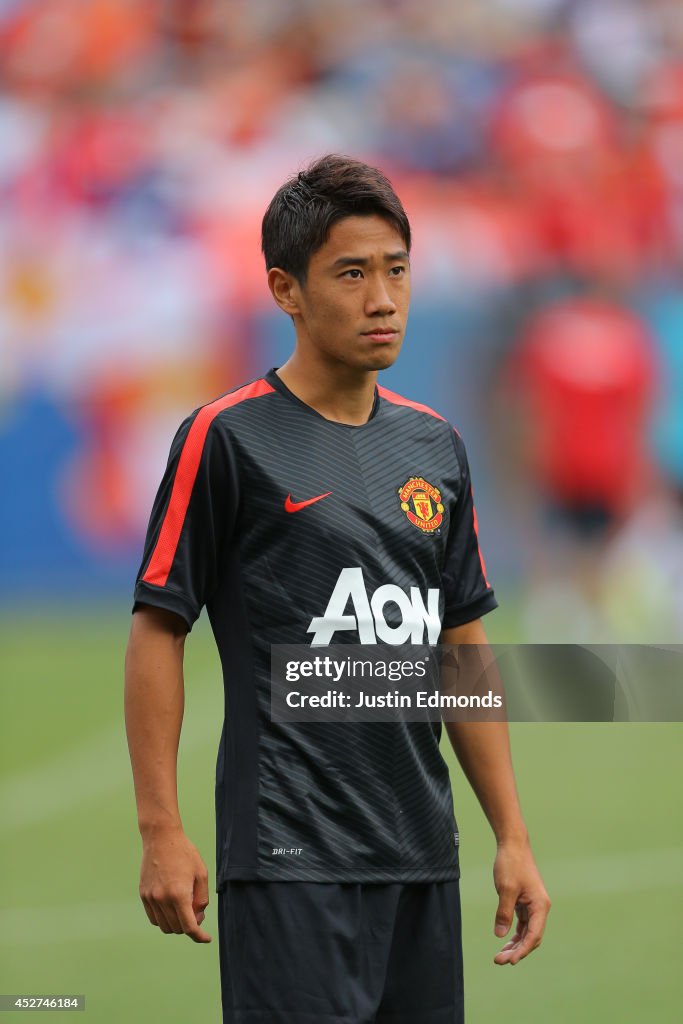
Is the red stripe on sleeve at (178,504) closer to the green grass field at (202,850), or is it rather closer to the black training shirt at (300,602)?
the black training shirt at (300,602)

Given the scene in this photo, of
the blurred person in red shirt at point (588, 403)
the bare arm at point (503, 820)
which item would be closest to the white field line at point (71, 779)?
the blurred person in red shirt at point (588, 403)

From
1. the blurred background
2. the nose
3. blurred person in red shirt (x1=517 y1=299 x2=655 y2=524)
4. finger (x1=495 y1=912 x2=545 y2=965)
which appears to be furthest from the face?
blurred person in red shirt (x1=517 y1=299 x2=655 y2=524)

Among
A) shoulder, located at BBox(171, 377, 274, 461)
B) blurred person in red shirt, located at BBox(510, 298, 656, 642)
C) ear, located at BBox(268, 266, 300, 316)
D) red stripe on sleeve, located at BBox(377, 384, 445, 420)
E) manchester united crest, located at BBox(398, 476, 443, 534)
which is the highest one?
blurred person in red shirt, located at BBox(510, 298, 656, 642)

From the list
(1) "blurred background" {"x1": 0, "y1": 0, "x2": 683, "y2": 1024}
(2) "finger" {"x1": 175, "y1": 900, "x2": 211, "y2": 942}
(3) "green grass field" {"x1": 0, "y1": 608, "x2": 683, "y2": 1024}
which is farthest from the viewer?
(1) "blurred background" {"x1": 0, "y1": 0, "x2": 683, "y2": 1024}

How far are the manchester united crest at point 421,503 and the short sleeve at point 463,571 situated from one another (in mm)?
59

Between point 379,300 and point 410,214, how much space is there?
5.51m

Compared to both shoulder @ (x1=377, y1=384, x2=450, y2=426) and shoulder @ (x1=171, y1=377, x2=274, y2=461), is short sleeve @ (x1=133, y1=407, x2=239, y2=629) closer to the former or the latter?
shoulder @ (x1=171, y1=377, x2=274, y2=461)

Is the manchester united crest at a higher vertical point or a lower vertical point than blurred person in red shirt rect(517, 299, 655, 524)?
lower

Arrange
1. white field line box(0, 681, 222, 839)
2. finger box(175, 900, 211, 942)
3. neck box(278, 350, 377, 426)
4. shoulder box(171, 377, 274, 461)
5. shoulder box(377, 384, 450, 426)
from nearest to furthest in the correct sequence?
1. finger box(175, 900, 211, 942)
2. shoulder box(171, 377, 274, 461)
3. neck box(278, 350, 377, 426)
4. shoulder box(377, 384, 450, 426)
5. white field line box(0, 681, 222, 839)

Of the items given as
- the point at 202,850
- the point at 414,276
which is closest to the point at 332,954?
the point at 202,850

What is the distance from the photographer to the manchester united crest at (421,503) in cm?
182

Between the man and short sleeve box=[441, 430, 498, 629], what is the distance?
0.16 feet

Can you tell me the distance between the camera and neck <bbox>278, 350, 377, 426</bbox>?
1837 millimetres

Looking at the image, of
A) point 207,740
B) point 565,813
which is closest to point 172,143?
point 207,740
